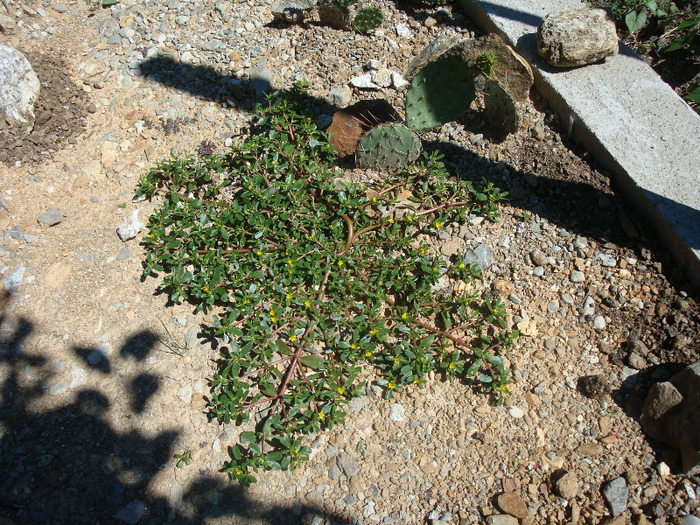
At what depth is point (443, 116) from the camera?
333cm

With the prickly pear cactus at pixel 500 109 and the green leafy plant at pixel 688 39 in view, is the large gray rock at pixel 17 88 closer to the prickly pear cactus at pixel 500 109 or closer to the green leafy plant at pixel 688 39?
the prickly pear cactus at pixel 500 109

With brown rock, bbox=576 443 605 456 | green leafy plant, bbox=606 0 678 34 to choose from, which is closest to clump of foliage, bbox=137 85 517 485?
brown rock, bbox=576 443 605 456

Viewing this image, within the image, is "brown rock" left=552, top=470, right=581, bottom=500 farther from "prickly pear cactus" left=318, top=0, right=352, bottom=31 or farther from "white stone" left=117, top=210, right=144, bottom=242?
"prickly pear cactus" left=318, top=0, right=352, bottom=31

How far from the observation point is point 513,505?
248 cm

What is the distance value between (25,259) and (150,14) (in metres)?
2.32

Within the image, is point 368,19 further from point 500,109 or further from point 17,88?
point 17,88

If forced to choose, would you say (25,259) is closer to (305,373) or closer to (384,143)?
(305,373)

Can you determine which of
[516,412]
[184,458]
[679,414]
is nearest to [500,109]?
[516,412]

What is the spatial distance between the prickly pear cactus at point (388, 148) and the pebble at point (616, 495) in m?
2.06

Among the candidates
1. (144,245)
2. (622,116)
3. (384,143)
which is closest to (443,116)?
(384,143)

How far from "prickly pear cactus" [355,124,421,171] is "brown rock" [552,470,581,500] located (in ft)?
6.41

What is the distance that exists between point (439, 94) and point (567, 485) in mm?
2284

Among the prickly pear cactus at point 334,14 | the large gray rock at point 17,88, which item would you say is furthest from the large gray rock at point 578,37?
the large gray rock at point 17,88

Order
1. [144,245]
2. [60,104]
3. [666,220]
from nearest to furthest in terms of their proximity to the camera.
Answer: [666,220], [144,245], [60,104]
